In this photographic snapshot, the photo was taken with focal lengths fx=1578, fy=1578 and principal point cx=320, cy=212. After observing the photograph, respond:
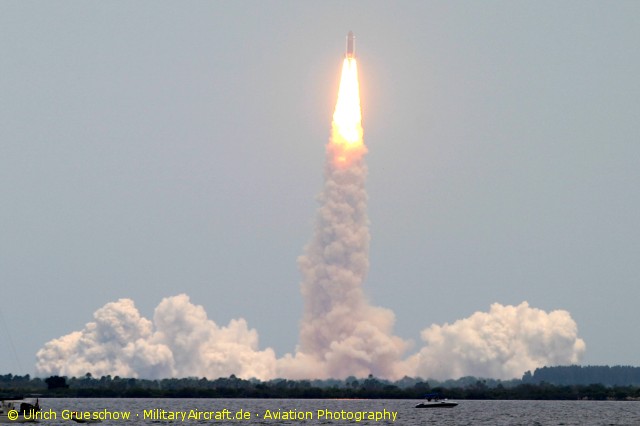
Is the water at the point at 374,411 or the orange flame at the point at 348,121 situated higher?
the orange flame at the point at 348,121

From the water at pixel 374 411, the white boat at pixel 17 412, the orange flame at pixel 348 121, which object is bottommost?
the white boat at pixel 17 412

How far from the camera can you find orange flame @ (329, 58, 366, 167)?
176250mm

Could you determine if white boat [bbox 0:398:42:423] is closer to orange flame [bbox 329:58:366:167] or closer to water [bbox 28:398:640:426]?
water [bbox 28:398:640:426]

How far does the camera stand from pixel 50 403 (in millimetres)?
199125

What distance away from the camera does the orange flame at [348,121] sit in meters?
176

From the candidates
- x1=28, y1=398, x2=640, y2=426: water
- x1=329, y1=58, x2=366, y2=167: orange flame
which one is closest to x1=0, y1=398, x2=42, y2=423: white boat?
x1=28, y1=398, x2=640, y2=426: water

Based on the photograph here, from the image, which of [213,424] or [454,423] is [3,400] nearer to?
[213,424]

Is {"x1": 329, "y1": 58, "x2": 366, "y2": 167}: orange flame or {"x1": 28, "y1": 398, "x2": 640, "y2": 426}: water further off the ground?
{"x1": 329, "y1": 58, "x2": 366, "y2": 167}: orange flame

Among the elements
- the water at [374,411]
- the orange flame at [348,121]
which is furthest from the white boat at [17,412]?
the orange flame at [348,121]

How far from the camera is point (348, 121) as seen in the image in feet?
594

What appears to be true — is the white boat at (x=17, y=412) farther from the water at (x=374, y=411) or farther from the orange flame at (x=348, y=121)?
the orange flame at (x=348, y=121)

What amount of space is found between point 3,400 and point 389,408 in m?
59.2

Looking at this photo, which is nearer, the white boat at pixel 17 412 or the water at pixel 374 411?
the white boat at pixel 17 412

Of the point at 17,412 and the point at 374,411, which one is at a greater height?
the point at 374,411
